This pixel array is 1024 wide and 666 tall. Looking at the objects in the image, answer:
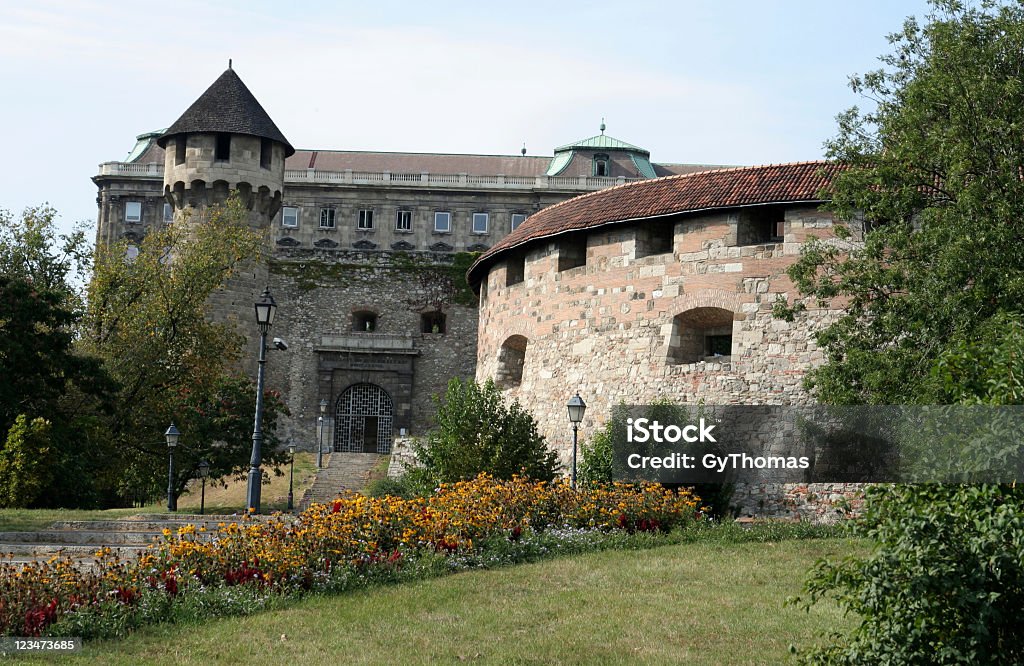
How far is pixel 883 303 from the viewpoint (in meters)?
16.5

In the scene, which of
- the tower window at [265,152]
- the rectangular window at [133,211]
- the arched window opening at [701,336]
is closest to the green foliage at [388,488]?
the arched window opening at [701,336]

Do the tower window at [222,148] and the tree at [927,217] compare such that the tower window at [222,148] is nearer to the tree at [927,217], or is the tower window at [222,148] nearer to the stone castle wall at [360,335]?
the stone castle wall at [360,335]

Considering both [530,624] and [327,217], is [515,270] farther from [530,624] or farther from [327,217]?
[327,217]

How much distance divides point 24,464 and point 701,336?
10.8 meters

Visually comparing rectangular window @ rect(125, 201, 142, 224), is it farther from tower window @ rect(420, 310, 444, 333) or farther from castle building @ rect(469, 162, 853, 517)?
castle building @ rect(469, 162, 853, 517)

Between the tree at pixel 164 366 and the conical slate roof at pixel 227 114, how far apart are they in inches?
283

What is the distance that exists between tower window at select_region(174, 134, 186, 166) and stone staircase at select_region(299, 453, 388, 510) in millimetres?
10566

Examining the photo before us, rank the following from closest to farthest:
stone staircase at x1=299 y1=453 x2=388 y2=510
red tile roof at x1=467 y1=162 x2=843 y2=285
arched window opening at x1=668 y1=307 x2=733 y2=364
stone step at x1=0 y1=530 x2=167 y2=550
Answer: stone step at x1=0 y1=530 x2=167 y2=550, red tile roof at x1=467 y1=162 x2=843 y2=285, arched window opening at x1=668 y1=307 x2=733 y2=364, stone staircase at x1=299 y1=453 x2=388 y2=510

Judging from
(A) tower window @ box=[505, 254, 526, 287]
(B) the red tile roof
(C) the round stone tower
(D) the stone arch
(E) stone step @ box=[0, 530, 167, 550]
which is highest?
(C) the round stone tower

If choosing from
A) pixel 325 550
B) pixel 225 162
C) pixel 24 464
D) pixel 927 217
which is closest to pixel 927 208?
pixel 927 217

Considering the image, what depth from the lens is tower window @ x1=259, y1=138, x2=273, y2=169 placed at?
39.2 m

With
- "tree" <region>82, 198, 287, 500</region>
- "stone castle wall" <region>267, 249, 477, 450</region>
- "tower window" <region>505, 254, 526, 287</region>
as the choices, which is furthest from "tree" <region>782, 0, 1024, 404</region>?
"stone castle wall" <region>267, 249, 477, 450</region>

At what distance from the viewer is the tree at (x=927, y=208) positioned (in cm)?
1512

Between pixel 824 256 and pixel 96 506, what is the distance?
1323cm
